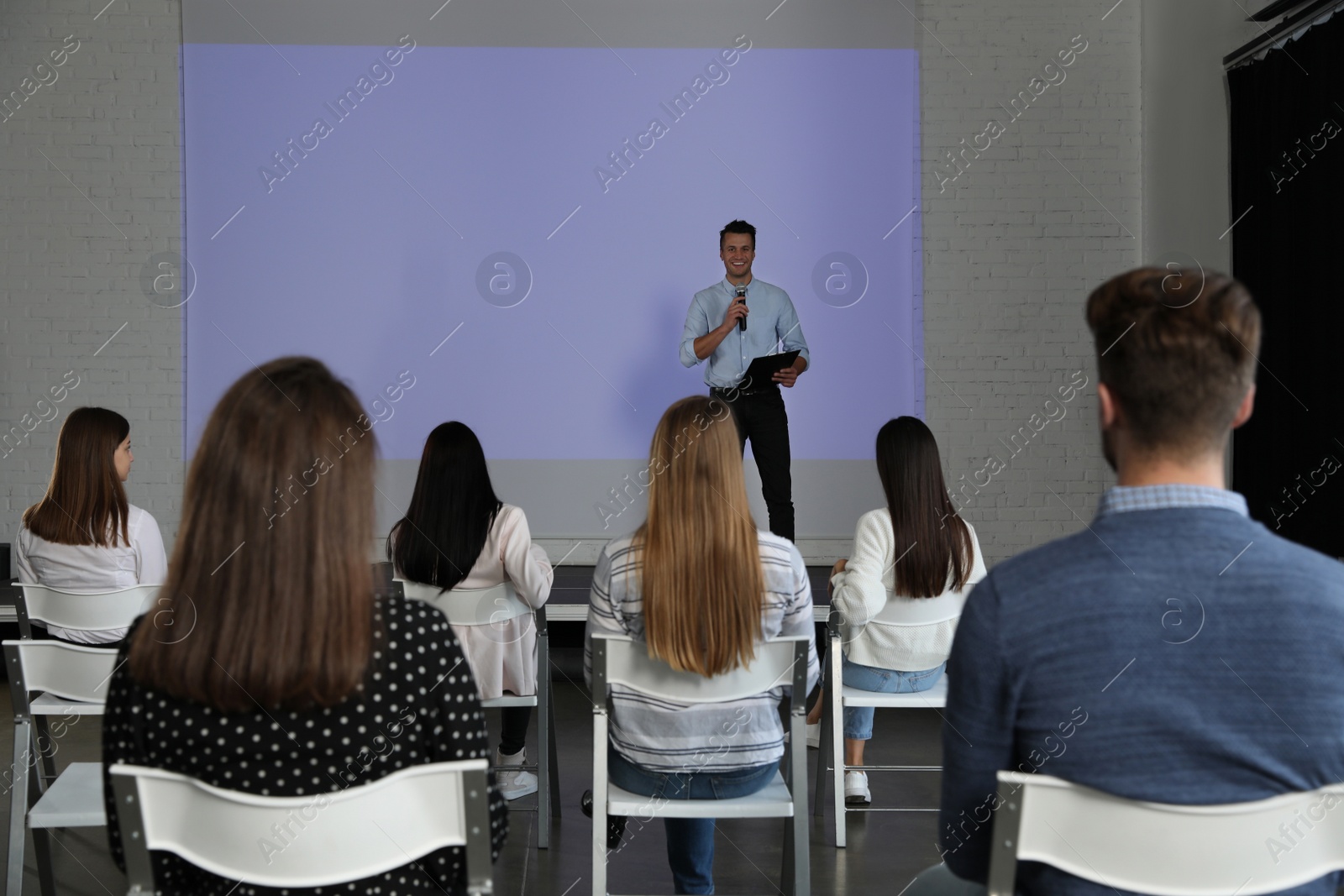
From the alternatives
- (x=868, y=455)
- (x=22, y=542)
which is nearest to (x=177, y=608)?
(x=22, y=542)

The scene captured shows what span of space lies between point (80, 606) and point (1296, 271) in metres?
4.39

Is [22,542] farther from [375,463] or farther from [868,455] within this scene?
[868,455]

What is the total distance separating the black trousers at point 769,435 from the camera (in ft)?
16.1

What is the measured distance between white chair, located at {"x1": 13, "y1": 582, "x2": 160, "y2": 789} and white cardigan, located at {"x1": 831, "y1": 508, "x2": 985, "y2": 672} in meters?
1.76

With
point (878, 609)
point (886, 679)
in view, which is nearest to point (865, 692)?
point (886, 679)

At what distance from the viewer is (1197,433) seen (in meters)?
1.12

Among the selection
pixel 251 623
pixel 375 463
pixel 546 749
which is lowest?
pixel 546 749

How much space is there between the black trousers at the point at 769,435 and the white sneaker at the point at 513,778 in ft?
6.48

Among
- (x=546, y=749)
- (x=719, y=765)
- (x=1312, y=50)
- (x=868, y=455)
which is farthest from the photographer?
(x=868, y=455)

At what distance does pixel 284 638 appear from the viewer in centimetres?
116

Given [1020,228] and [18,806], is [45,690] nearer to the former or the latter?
[18,806]

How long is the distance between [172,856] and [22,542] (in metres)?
2.25

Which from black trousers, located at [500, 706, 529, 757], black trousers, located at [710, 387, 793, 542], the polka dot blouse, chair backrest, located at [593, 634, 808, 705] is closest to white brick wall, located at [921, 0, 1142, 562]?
black trousers, located at [710, 387, 793, 542]

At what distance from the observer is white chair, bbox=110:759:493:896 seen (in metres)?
1.19
